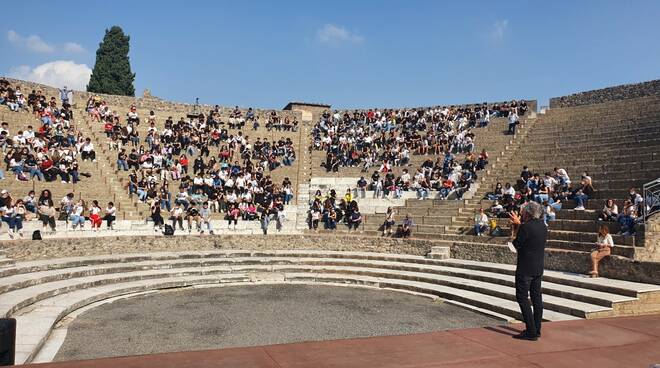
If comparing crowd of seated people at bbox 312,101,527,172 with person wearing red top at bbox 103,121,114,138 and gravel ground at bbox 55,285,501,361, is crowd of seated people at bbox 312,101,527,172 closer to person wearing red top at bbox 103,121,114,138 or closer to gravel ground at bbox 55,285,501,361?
person wearing red top at bbox 103,121,114,138

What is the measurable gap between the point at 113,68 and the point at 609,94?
42.8 metres

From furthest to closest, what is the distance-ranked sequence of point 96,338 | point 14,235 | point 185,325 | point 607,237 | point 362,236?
point 362,236, point 14,235, point 607,237, point 185,325, point 96,338

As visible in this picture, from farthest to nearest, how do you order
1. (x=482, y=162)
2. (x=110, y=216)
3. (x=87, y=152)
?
(x=87, y=152) < (x=482, y=162) < (x=110, y=216)

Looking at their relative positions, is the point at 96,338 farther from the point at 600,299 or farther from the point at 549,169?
the point at 549,169

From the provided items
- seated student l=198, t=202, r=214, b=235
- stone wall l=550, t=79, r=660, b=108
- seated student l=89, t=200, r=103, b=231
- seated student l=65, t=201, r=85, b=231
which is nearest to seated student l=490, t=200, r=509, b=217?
seated student l=198, t=202, r=214, b=235

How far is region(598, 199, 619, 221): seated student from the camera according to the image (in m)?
13.2

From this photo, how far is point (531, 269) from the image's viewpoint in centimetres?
648

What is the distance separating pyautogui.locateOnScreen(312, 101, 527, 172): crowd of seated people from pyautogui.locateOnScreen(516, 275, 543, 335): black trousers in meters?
18.2

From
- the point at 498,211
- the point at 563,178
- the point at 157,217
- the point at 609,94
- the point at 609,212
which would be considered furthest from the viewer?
the point at 609,94

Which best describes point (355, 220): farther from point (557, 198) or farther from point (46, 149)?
point (46, 149)

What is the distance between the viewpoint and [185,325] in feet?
30.4

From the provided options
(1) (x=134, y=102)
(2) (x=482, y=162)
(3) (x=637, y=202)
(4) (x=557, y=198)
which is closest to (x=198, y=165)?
(1) (x=134, y=102)

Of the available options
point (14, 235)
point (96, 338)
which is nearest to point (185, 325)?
point (96, 338)

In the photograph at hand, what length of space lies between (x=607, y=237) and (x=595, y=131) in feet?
38.0
